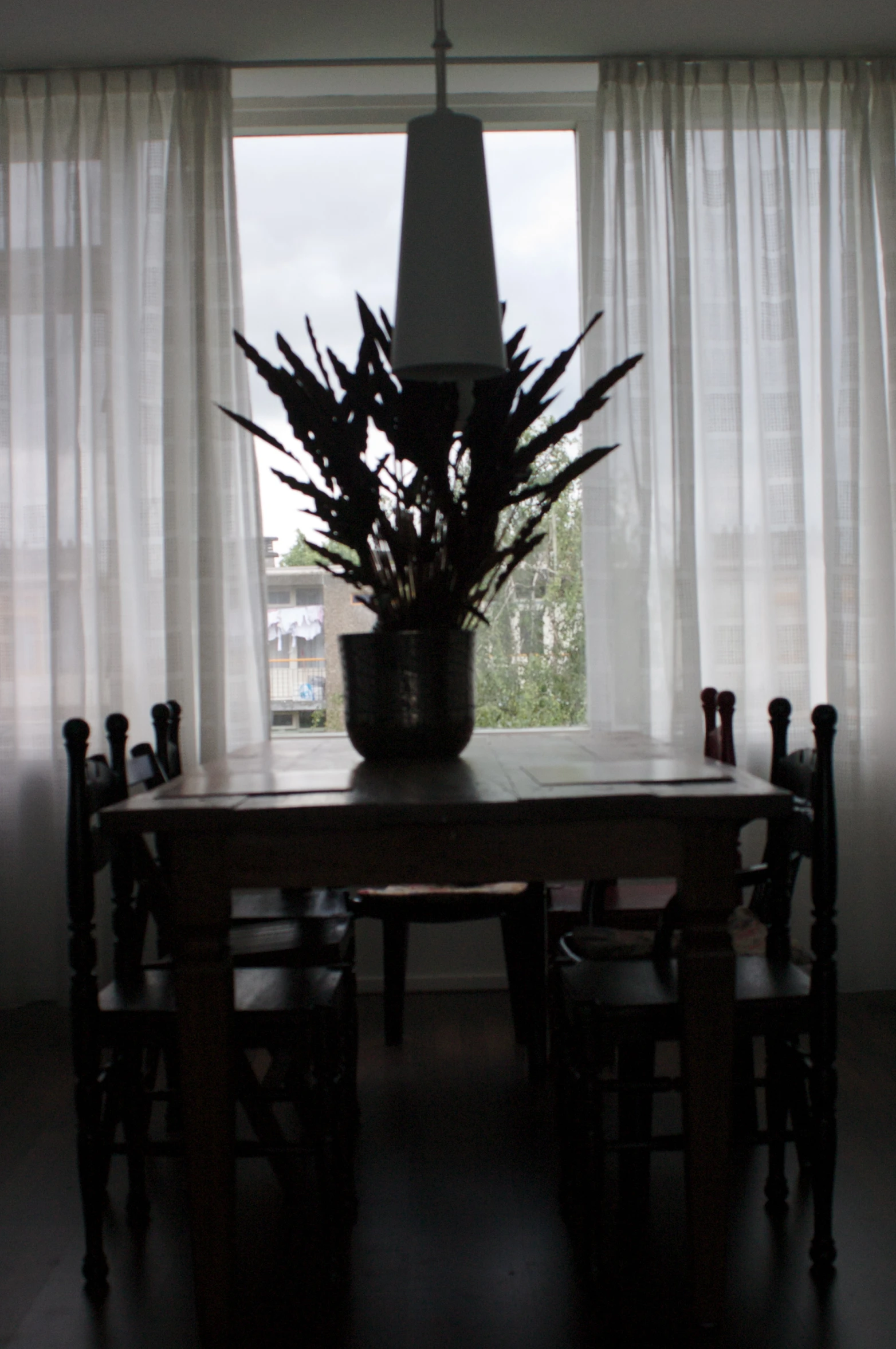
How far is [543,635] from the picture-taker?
3818 mm

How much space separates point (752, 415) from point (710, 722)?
44.7 inches

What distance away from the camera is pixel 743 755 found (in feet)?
11.7

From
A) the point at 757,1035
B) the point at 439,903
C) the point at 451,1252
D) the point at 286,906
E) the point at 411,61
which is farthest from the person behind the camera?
the point at 411,61

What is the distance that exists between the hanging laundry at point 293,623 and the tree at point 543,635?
0.55 m

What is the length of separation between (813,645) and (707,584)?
381 mm

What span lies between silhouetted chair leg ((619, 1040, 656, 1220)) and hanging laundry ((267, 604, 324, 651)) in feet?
6.96

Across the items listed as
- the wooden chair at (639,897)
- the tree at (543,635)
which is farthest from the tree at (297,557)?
the wooden chair at (639,897)

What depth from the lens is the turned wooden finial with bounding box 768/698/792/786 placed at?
2.30 meters

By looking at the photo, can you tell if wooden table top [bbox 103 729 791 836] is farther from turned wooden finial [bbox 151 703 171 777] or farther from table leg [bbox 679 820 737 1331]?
turned wooden finial [bbox 151 703 171 777]

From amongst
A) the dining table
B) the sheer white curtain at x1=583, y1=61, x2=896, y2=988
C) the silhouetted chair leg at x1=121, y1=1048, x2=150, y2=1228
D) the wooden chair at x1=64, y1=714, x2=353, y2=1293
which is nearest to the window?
the sheer white curtain at x1=583, y1=61, x2=896, y2=988

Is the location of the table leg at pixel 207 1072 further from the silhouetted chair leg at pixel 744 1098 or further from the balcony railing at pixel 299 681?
the balcony railing at pixel 299 681

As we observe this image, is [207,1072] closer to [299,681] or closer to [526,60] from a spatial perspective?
[299,681]

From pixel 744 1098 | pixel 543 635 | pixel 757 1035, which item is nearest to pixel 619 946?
pixel 744 1098

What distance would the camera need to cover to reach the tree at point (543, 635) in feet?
12.5
